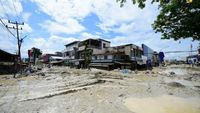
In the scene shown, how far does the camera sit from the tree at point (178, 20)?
1216 cm

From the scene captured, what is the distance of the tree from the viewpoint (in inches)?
479

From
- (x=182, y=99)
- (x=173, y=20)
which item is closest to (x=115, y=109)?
(x=182, y=99)

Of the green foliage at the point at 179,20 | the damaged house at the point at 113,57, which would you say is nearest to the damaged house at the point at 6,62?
the damaged house at the point at 113,57

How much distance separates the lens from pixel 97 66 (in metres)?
47.8

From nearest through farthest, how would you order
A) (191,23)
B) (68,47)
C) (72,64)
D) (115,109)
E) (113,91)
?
(115,109)
(191,23)
(113,91)
(72,64)
(68,47)

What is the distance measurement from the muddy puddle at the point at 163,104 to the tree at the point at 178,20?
4526 millimetres

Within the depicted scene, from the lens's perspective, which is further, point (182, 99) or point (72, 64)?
point (72, 64)

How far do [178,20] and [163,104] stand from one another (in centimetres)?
607

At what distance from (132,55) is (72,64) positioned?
18.2 meters

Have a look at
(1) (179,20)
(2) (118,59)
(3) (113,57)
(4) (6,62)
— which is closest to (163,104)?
(1) (179,20)

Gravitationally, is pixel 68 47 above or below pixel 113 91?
above

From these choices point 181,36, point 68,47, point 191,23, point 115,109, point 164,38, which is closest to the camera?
point 115,109

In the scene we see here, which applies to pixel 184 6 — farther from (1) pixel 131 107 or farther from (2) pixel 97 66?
(2) pixel 97 66

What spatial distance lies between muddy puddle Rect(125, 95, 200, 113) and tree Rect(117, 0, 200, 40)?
4.53 meters
